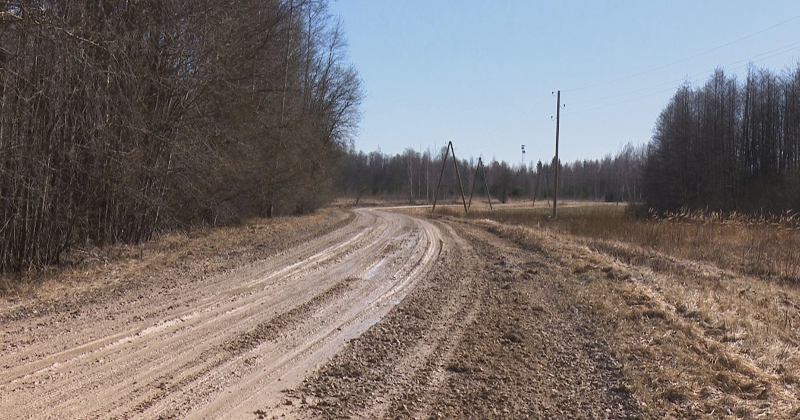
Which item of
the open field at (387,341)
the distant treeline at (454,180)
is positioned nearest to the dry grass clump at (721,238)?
the open field at (387,341)

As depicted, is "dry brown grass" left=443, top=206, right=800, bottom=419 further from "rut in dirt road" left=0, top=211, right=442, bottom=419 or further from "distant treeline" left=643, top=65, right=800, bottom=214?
"distant treeline" left=643, top=65, right=800, bottom=214

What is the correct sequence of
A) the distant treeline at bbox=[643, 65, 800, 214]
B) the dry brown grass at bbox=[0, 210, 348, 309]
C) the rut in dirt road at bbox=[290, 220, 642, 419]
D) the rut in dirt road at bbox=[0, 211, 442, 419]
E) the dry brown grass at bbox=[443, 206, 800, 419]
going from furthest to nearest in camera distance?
the distant treeline at bbox=[643, 65, 800, 214], the dry brown grass at bbox=[0, 210, 348, 309], the dry brown grass at bbox=[443, 206, 800, 419], the rut in dirt road at bbox=[290, 220, 642, 419], the rut in dirt road at bbox=[0, 211, 442, 419]

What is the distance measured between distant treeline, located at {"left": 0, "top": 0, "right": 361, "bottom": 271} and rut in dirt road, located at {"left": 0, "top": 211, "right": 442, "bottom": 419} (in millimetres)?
2734

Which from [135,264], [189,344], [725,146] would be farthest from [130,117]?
[725,146]

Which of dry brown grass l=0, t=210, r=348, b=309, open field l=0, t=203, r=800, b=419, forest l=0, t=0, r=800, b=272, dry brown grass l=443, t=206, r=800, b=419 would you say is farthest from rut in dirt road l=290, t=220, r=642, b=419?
forest l=0, t=0, r=800, b=272

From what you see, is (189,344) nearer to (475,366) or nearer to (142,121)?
(475,366)

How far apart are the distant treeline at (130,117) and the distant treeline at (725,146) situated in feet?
125

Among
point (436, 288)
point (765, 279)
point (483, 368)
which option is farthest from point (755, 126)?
point (483, 368)

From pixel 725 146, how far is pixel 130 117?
5043 centimetres

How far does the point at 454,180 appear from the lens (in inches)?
3777

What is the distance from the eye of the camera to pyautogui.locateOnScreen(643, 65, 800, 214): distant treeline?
43406 mm

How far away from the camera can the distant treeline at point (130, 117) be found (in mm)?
7812

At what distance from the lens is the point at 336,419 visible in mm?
3688

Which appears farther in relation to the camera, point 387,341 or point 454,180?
point 454,180
